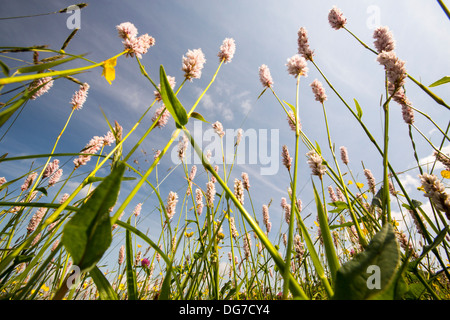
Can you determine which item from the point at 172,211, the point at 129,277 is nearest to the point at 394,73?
the point at 129,277

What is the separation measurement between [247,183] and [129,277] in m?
1.26

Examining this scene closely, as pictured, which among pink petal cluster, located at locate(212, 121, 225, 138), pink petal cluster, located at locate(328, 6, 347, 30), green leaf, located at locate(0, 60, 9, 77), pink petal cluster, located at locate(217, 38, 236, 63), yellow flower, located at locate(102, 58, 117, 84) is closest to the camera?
green leaf, located at locate(0, 60, 9, 77)

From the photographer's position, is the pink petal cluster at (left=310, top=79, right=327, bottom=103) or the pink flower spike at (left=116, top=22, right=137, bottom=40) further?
the pink petal cluster at (left=310, top=79, right=327, bottom=103)

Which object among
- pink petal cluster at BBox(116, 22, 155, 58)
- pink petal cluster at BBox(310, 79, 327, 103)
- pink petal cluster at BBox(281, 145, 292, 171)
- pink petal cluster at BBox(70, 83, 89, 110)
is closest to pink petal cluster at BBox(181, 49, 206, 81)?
pink petal cluster at BBox(116, 22, 155, 58)

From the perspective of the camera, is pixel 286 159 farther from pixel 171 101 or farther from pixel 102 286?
pixel 102 286

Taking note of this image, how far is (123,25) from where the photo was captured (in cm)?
100

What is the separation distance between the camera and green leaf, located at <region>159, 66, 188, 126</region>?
1.97ft

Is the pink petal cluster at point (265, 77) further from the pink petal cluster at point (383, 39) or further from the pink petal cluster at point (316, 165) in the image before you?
the pink petal cluster at point (316, 165)

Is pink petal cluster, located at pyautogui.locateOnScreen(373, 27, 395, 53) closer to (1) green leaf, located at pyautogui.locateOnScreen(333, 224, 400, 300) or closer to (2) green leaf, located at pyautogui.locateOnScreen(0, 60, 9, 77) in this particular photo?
(1) green leaf, located at pyautogui.locateOnScreen(333, 224, 400, 300)

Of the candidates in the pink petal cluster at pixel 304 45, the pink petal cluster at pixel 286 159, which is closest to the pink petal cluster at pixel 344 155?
the pink petal cluster at pixel 286 159

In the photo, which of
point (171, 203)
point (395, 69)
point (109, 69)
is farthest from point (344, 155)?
point (109, 69)

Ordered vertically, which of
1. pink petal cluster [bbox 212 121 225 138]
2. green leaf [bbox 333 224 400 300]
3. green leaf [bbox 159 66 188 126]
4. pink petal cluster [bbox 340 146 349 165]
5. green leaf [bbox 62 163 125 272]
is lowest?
green leaf [bbox 333 224 400 300]

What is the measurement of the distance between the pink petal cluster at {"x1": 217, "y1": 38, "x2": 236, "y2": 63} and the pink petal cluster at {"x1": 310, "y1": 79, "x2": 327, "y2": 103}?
57 cm
